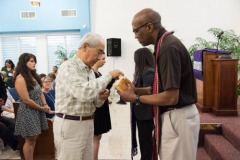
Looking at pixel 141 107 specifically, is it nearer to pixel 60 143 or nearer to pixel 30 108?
pixel 60 143

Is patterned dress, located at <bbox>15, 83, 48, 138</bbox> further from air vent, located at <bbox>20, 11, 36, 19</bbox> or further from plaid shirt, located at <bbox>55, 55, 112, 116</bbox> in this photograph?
air vent, located at <bbox>20, 11, 36, 19</bbox>

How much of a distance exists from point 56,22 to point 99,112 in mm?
6879

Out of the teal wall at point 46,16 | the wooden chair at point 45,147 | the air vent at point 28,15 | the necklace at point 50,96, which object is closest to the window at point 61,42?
the teal wall at point 46,16

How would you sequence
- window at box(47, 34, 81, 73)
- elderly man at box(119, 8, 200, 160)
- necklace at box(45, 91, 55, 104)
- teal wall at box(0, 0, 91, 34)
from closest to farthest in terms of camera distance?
elderly man at box(119, 8, 200, 160)
necklace at box(45, 91, 55, 104)
teal wall at box(0, 0, 91, 34)
window at box(47, 34, 81, 73)

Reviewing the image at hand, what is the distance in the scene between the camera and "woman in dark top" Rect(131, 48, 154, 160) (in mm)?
2498

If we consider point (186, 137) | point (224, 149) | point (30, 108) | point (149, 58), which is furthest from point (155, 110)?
point (30, 108)

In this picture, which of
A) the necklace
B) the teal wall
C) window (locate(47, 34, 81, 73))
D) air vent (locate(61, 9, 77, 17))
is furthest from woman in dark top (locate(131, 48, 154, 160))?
window (locate(47, 34, 81, 73))

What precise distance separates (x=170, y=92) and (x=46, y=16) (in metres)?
8.18

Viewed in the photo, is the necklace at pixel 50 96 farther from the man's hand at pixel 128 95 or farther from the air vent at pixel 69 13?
the air vent at pixel 69 13

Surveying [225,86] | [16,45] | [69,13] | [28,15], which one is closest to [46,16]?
[28,15]

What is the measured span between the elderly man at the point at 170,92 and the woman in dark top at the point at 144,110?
0.82 m

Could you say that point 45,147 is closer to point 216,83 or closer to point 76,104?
point 76,104

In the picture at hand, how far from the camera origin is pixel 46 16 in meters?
8.70

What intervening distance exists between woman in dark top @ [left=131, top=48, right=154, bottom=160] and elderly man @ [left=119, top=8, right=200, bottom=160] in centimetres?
82
